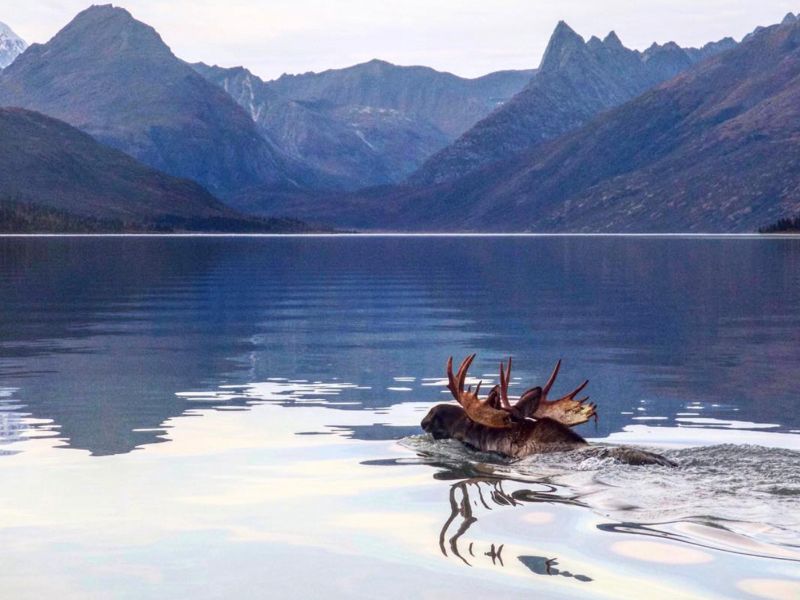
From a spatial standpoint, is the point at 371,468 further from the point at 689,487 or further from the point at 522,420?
the point at 689,487

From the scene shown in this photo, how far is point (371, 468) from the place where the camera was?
20703 millimetres

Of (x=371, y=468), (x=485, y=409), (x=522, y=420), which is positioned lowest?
(x=371, y=468)

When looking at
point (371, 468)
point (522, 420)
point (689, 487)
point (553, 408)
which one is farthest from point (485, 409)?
point (689, 487)

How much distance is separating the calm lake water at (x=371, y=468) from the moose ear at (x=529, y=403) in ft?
3.02

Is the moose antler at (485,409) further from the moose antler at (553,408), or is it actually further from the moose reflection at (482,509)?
the moose reflection at (482,509)

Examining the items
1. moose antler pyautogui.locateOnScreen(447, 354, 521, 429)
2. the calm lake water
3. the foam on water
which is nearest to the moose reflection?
the calm lake water

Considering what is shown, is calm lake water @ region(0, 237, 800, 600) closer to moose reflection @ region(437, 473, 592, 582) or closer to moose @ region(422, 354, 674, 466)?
moose reflection @ region(437, 473, 592, 582)

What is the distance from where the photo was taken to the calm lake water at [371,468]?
13.9 meters

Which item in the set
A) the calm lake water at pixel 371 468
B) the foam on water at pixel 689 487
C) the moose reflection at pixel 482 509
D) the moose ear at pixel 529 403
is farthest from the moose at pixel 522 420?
the moose reflection at pixel 482 509

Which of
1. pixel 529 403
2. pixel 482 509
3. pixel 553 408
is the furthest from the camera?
pixel 553 408

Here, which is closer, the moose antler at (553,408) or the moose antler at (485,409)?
the moose antler at (553,408)

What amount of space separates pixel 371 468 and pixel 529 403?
270cm

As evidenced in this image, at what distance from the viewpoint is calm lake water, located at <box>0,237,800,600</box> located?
13.9 m

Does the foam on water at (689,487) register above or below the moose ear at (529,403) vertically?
below
